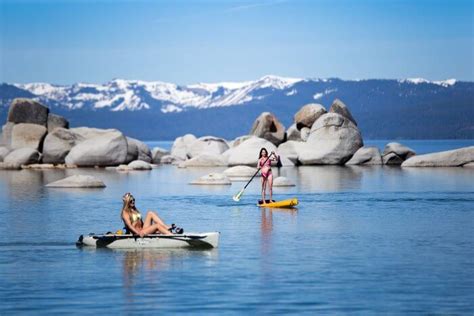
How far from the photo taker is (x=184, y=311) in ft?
48.0

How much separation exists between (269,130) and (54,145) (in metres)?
14.5

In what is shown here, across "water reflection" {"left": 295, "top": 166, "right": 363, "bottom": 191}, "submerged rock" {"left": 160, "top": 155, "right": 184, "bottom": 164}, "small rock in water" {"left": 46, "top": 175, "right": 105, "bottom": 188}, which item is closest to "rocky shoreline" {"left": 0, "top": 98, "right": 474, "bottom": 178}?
"water reflection" {"left": 295, "top": 166, "right": 363, "bottom": 191}

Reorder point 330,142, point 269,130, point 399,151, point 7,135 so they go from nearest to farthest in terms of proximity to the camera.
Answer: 1. point 330,142
2. point 399,151
3. point 7,135
4. point 269,130

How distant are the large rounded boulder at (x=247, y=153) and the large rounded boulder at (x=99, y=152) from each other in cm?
640

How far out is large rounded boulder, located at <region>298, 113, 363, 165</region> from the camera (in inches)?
2502

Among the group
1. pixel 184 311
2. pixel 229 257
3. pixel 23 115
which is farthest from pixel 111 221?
pixel 23 115

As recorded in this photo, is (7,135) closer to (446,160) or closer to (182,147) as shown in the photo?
(182,147)

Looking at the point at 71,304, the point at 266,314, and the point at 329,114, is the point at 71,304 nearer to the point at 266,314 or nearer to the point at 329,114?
the point at 266,314

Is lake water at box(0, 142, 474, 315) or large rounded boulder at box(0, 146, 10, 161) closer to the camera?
lake water at box(0, 142, 474, 315)

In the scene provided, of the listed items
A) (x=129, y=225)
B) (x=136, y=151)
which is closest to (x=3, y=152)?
(x=136, y=151)

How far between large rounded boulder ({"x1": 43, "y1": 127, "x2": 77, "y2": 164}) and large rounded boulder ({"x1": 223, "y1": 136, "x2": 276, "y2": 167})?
10.0 meters

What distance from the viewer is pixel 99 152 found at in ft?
206

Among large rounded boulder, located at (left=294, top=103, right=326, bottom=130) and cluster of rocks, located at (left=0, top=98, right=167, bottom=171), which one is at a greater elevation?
large rounded boulder, located at (left=294, top=103, right=326, bottom=130)

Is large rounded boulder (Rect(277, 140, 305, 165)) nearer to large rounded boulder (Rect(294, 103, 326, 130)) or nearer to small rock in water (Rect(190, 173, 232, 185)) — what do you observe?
large rounded boulder (Rect(294, 103, 326, 130))
